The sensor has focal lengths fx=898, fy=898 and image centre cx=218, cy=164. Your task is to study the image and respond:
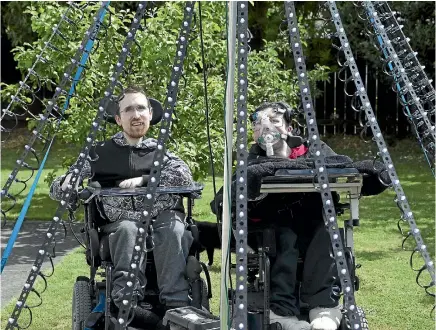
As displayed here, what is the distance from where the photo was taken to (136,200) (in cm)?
536

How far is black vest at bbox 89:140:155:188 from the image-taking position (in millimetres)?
5391

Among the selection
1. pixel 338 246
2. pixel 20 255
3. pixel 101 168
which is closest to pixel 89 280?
pixel 101 168

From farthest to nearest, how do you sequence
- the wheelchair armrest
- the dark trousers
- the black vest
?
the black vest → the dark trousers → the wheelchair armrest

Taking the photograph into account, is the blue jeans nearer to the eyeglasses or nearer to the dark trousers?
the dark trousers

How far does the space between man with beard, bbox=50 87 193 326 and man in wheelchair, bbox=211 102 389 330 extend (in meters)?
0.40

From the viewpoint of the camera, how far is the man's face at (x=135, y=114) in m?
5.40

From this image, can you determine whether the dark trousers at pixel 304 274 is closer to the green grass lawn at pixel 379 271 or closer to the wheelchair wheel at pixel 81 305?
the wheelchair wheel at pixel 81 305

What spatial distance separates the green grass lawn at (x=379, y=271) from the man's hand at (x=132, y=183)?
5.07 ft

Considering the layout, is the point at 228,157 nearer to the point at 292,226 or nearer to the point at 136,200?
the point at 292,226

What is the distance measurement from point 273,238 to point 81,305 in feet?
4.13

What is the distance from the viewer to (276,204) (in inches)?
200

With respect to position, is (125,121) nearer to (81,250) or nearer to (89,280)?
(89,280)

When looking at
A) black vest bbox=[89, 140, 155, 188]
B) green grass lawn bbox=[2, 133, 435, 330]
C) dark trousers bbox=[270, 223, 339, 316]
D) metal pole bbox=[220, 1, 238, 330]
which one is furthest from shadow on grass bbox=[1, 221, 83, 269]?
metal pole bbox=[220, 1, 238, 330]

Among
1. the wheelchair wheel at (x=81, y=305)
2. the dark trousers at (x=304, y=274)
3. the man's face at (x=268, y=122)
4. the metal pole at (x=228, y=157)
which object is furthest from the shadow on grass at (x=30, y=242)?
the metal pole at (x=228, y=157)
